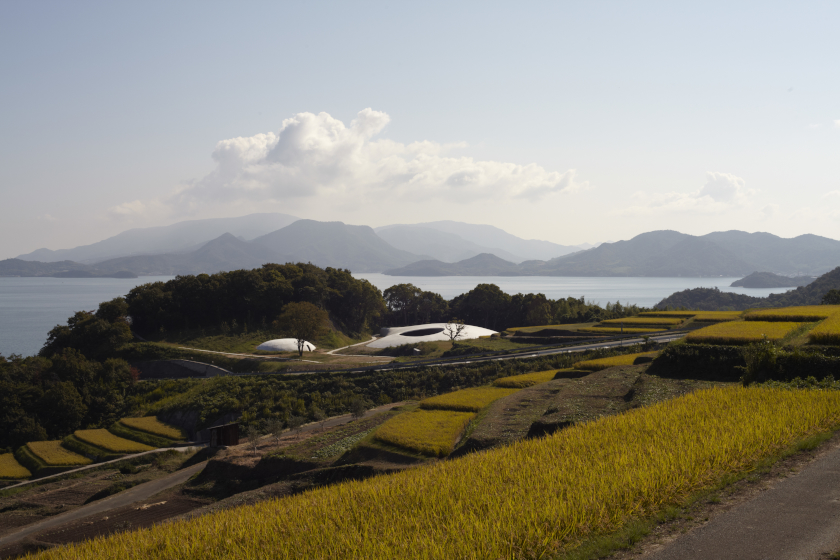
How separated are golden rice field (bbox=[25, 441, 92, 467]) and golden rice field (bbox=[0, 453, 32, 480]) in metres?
1.18

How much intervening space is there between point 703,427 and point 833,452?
92.8 inches

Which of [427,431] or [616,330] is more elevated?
[616,330]

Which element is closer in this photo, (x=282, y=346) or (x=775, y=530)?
(x=775, y=530)

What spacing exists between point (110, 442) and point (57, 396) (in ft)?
44.0

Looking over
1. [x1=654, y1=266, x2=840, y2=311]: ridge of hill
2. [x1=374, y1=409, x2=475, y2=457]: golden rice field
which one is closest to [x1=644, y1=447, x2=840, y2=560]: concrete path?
[x1=374, y1=409, x2=475, y2=457]: golden rice field

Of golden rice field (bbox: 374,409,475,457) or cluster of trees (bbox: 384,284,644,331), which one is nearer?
golden rice field (bbox: 374,409,475,457)

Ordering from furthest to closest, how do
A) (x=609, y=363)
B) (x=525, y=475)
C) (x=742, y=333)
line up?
(x=609, y=363), (x=742, y=333), (x=525, y=475)

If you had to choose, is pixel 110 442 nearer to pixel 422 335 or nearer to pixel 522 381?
pixel 522 381

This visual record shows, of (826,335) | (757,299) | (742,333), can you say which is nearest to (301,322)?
(742,333)

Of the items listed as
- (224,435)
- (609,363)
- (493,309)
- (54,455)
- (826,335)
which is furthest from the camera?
(493,309)

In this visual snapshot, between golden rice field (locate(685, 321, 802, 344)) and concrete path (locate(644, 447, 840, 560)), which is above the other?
golden rice field (locate(685, 321, 802, 344))

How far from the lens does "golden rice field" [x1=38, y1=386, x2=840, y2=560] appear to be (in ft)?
24.6

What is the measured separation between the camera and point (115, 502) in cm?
2588

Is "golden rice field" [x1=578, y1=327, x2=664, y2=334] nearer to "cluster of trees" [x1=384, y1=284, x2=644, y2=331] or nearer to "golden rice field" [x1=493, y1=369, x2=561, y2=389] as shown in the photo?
"cluster of trees" [x1=384, y1=284, x2=644, y2=331]
